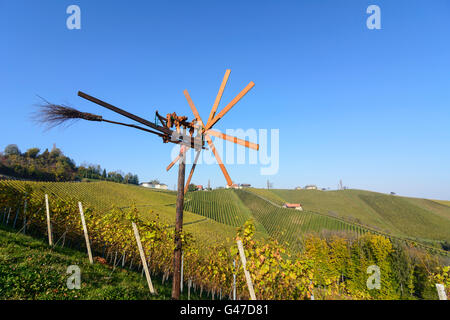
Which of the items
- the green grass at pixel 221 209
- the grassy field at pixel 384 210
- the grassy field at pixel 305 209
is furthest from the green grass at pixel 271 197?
the green grass at pixel 221 209

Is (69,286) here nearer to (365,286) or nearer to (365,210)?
(365,286)

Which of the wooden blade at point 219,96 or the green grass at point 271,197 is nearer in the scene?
the wooden blade at point 219,96

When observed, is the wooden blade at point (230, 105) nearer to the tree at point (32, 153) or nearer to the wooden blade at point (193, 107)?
the wooden blade at point (193, 107)

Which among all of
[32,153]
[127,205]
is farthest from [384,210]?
[32,153]

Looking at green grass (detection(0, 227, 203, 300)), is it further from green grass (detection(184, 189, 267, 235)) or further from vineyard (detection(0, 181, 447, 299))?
green grass (detection(184, 189, 267, 235))

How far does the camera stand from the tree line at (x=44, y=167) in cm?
6941

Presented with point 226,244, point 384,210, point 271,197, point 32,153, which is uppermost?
point 32,153

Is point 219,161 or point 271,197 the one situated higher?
point 219,161

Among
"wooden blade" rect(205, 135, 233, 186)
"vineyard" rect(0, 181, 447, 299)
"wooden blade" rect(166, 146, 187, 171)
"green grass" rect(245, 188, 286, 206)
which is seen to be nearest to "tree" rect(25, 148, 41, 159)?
"vineyard" rect(0, 181, 447, 299)

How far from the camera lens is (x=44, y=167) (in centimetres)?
8612

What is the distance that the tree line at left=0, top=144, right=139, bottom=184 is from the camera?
6941 centimetres

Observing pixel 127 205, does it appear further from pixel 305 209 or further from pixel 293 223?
pixel 305 209
